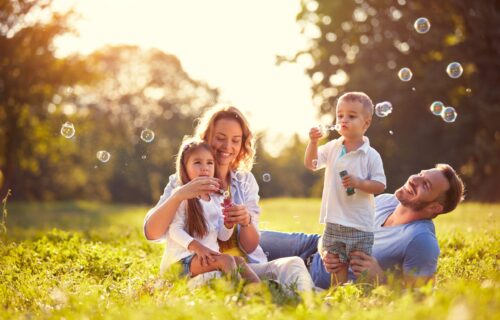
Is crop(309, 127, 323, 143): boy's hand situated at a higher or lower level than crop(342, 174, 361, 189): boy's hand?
higher

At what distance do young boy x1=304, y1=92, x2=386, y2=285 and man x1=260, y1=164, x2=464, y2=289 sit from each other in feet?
0.32

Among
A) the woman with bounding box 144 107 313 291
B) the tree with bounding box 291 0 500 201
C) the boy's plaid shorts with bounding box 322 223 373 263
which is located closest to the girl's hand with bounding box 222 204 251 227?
the woman with bounding box 144 107 313 291

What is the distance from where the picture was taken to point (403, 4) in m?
16.7

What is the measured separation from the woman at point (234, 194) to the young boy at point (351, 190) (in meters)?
0.42

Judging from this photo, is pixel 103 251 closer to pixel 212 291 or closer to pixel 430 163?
pixel 212 291

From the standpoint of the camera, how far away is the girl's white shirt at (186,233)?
4398mm

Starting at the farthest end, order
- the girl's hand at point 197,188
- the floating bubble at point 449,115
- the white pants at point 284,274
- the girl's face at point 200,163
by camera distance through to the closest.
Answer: the floating bubble at point 449,115
the girl's face at point 200,163
the girl's hand at point 197,188
the white pants at point 284,274

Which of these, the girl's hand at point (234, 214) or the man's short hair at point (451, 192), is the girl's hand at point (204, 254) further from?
the man's short hair at point (451, 192)

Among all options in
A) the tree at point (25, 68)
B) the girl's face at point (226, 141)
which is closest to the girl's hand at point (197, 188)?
the girl's face at point (226, 141)

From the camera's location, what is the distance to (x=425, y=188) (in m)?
4.73

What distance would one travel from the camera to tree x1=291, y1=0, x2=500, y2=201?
16.1m

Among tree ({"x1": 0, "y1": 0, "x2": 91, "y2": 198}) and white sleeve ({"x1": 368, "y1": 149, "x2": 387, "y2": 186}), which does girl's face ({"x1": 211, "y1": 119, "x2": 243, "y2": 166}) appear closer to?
white sleeve ({"x1": 368, "y1": 149, "x2": 387, "y2": 186})

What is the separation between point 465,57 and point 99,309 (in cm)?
1462

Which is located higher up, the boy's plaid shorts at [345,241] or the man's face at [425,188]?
the man's face at [425,188]
